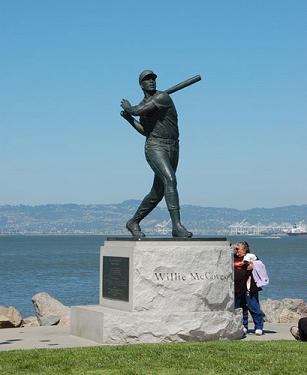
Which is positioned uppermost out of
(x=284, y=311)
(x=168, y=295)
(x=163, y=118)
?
(x=163, y=118)

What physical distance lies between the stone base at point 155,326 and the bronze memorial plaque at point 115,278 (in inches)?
13.4

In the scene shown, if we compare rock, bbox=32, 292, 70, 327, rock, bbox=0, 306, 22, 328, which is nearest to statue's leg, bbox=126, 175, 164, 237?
rock, bbox=32, 292, 70, 327

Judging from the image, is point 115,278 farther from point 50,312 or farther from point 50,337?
point 50,312

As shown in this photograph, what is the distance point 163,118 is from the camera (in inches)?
532

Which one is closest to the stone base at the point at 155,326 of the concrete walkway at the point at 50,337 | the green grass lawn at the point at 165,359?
the concrete walkway at the point at 50,337

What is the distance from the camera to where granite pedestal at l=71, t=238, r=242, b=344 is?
12242 millimetres

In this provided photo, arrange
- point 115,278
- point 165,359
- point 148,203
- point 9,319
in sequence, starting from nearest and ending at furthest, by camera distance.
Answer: point 165,359
point 115,278
point 148,203
point 9,319

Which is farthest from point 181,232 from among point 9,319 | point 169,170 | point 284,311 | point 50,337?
point 284,311

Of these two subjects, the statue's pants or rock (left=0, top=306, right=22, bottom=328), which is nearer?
the statue's pants

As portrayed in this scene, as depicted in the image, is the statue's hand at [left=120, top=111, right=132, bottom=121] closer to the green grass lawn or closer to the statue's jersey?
the statue's jersey

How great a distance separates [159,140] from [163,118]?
0.36m

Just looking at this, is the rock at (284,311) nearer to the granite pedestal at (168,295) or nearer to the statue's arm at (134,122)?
the granite pedestal at (168,295)

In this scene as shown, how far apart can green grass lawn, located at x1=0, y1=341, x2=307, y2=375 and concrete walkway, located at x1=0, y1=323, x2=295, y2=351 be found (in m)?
1.07

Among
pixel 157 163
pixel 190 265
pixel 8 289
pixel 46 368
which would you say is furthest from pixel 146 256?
pixel 8 289
